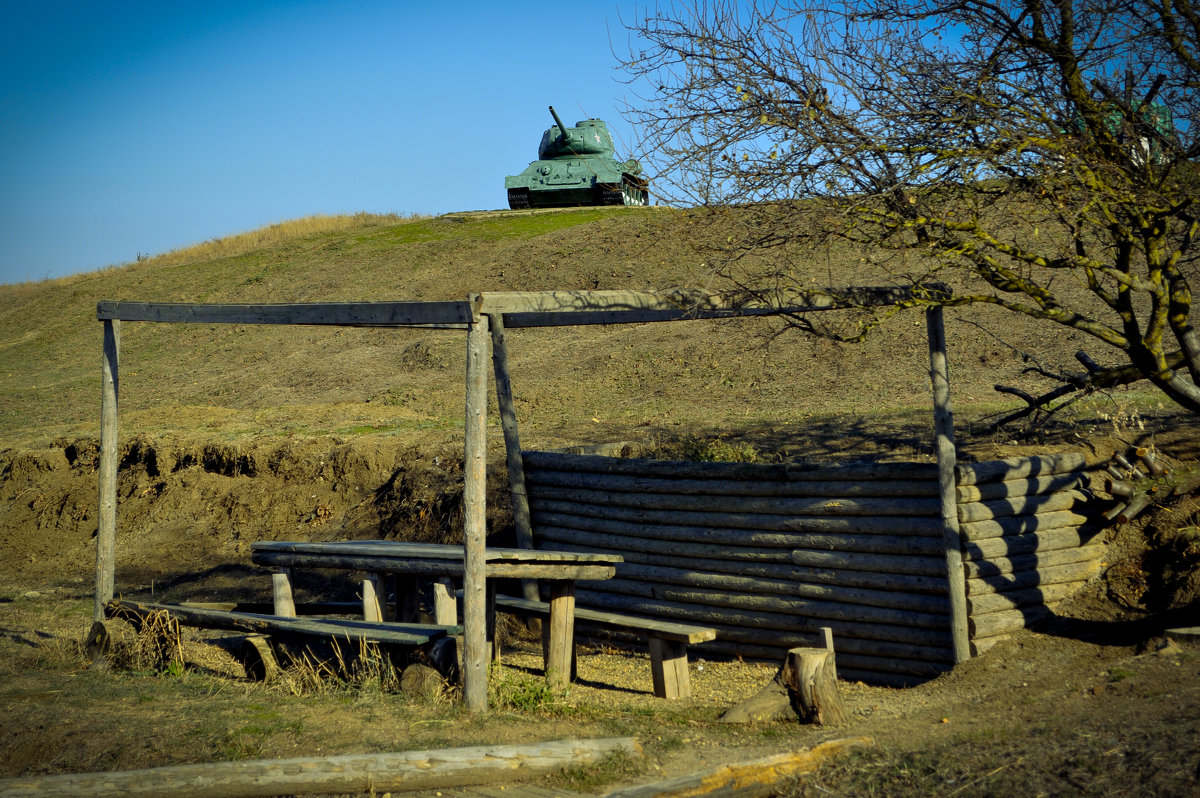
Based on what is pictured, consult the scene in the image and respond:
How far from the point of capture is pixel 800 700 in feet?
17.8

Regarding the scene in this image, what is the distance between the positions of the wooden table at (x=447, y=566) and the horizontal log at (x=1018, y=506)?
2416 millimetres

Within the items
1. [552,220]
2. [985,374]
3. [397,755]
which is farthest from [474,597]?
[552,220]

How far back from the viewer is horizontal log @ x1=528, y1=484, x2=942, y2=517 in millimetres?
6379

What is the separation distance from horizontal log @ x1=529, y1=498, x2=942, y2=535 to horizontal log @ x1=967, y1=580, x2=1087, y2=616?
53 centimetres

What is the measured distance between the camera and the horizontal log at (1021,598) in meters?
6.17

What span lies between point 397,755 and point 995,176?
17.4ft

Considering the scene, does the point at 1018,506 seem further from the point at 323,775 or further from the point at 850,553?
the point at 323,775

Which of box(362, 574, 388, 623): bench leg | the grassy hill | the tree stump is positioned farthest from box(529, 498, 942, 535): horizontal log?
box(362, 574, 388, 623): bench leg

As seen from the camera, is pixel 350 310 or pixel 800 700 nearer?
pixel 800 700

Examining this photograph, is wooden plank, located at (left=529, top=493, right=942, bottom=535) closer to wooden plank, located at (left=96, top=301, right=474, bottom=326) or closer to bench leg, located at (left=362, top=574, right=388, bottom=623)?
bench leg, located at (left=362, top=574, right=388, bottom=623)

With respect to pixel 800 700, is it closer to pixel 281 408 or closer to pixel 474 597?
pixel 474 597

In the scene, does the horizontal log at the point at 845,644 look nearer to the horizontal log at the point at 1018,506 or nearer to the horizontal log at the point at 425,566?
the horizontal log at the point at 1018,506

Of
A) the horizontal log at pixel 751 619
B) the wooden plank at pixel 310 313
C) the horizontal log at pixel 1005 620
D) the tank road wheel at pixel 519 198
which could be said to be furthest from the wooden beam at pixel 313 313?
the tank road wheel at pixel 519 198

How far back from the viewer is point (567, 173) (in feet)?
110
